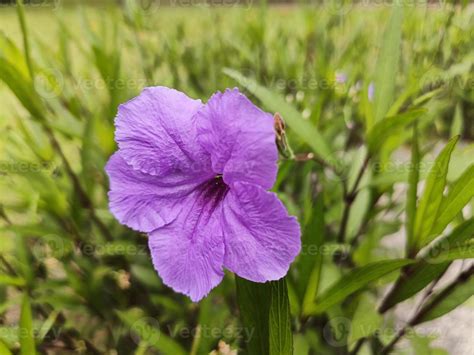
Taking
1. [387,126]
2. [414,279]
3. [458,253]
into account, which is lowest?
[414,279]

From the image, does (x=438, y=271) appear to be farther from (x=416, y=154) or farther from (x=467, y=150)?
(x=467, y=150)

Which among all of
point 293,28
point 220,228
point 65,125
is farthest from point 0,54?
point 293,28

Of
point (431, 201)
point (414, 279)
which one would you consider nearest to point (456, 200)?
point (431, 201)

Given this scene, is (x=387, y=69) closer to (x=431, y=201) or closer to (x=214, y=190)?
(x=431, y=201)

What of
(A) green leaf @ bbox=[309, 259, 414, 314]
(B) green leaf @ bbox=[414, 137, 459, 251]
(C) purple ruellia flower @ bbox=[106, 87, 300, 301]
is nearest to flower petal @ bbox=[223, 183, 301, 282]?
(C) purple ruellia flower @ bbox=[106, 87, 300, 301]

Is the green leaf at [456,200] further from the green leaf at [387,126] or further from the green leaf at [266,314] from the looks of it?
the green leaf at [266,314]

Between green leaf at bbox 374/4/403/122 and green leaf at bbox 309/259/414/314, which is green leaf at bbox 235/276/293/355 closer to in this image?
green leaf at bbox 309/259/414/314
